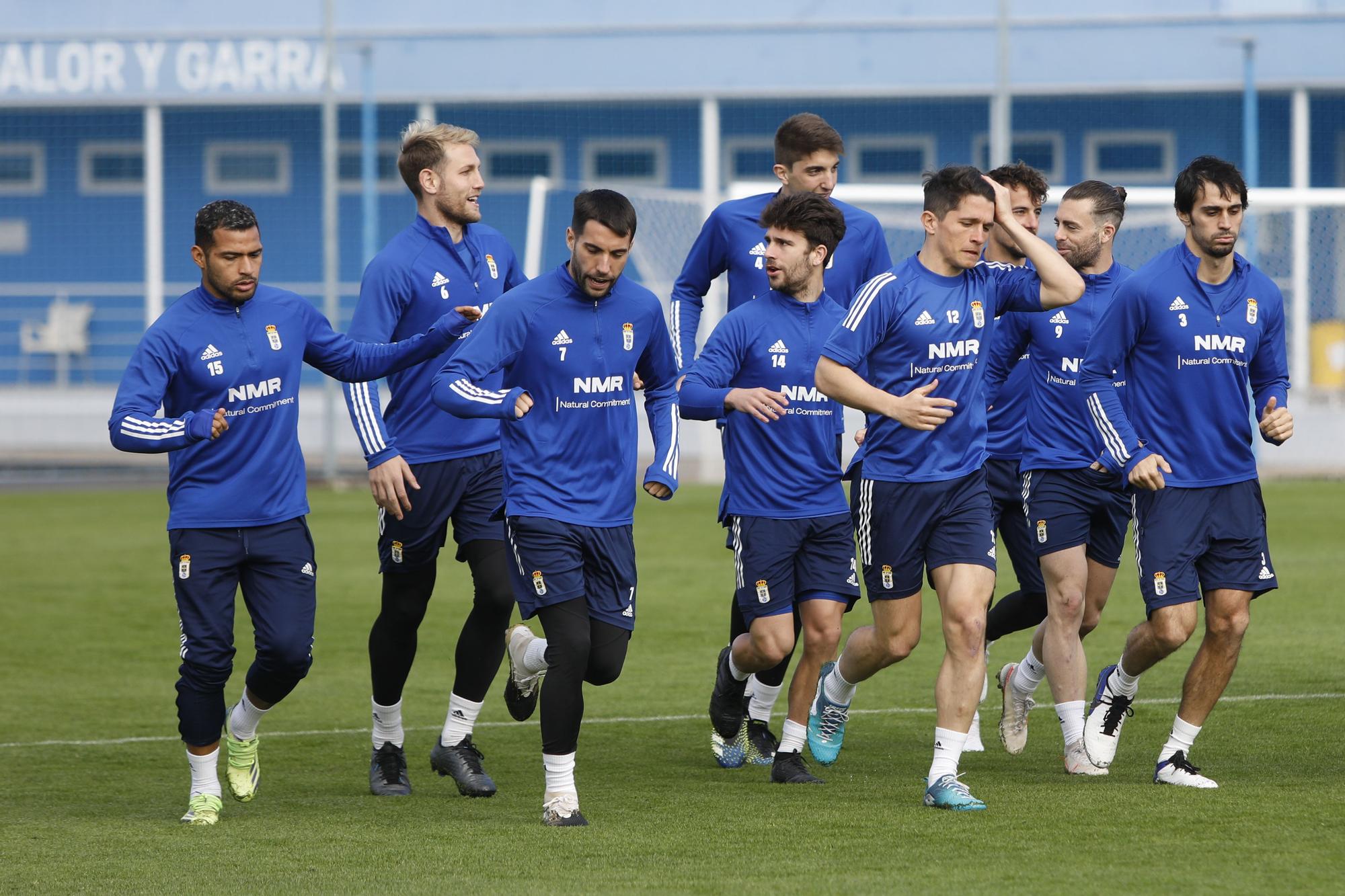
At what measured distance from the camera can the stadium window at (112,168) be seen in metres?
27.6

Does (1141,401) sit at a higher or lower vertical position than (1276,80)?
lower

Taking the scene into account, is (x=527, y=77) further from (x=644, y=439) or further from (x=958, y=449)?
(x=958, y=449)

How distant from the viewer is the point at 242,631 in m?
11.3

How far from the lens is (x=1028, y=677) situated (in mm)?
7297

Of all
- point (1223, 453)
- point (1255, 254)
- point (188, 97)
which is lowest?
point (1223, 453)

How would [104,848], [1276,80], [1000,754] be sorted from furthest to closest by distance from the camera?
[1276,80], [1000,754], [104,848]

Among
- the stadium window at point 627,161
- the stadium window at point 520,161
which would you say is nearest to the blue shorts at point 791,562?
the stadium window at point 520,161

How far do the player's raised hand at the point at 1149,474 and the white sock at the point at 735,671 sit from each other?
67.9 inches

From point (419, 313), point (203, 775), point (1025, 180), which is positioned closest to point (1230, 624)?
point (1025, 180)

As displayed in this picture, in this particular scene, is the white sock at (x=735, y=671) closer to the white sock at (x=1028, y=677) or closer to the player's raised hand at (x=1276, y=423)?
the white sock at (x=1028, y=677)

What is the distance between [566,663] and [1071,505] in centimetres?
228

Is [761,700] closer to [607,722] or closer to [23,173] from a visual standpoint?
[607,722]

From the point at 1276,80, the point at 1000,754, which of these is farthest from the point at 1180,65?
the point at 1000,754

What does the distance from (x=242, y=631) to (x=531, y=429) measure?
5.81 meters
